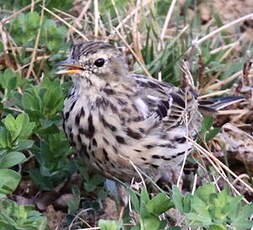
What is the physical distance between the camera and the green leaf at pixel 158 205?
399 cm

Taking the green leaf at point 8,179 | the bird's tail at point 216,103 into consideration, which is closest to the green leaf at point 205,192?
the green leaf at point 8,179

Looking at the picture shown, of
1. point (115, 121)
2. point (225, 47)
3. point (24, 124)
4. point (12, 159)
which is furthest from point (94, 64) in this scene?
point (225, 47)

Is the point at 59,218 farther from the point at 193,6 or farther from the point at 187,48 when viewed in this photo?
the point at 193,6

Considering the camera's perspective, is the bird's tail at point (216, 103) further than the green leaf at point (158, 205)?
Yes

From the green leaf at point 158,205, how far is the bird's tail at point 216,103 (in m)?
1.58

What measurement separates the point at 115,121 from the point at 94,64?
0.30 meters

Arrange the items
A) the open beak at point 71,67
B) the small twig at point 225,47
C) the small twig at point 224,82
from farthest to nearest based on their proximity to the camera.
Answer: the small twig at point 225,47, the small twig at point 224,82, the open beak at point 71,67

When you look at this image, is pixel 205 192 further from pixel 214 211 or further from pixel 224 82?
pixel 224 82

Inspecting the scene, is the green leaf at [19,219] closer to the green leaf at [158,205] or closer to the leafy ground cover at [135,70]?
the leafy ground cover at [135,70]

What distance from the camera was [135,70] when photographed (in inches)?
232

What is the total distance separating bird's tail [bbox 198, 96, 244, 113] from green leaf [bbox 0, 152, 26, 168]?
1499 mm

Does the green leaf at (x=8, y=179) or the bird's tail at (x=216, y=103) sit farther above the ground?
the green leaf at (x=8, y=179)

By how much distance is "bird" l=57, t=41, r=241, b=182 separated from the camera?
15.6 ft

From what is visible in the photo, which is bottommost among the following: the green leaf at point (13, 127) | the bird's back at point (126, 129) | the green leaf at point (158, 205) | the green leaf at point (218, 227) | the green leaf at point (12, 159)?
the bird's back at point (126, 129)
